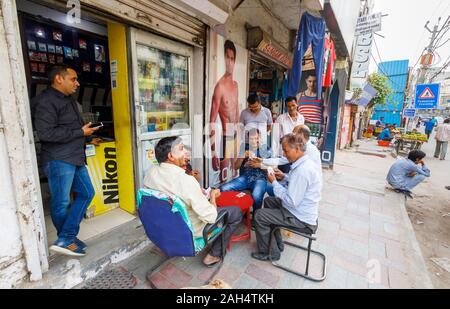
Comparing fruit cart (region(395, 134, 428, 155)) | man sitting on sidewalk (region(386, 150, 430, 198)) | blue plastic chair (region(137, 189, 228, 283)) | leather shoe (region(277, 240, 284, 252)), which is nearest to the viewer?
blue plastic chair (region(137, 189, 228, 283))

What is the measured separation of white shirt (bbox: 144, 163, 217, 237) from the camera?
5.80 ft

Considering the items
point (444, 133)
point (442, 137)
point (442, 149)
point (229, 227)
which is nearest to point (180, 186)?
point (229, 227)

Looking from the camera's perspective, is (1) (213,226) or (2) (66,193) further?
(2) (66,193)

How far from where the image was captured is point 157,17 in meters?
2.64

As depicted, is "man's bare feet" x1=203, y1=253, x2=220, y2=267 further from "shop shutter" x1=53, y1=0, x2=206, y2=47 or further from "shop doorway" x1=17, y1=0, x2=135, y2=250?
"shop shutter" x1=53, y1=0, x2=206, y2=47

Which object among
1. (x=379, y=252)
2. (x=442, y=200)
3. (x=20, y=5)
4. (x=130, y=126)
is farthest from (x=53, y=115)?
(x=442, y=200)

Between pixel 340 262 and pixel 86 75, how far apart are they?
4.88 m

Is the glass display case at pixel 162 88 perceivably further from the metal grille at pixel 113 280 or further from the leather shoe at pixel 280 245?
the leather shoe at pixel 280 245

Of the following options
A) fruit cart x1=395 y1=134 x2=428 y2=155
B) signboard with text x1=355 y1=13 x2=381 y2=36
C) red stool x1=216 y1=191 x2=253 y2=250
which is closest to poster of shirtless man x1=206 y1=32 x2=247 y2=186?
red stool x1=216 y1=191 x2=253 y2=250

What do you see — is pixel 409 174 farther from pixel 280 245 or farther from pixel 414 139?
pixel 414 139

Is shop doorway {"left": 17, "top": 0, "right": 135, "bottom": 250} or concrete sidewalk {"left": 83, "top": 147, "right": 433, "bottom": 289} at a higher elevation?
shop doorway {"left": 17, "top": 0, "right": 135, "bottom": 250}

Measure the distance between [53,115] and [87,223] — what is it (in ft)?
5.01

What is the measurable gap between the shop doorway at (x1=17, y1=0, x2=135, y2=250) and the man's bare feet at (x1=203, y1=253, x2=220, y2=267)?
1.29 m

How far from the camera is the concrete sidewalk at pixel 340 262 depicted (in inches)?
86.4
